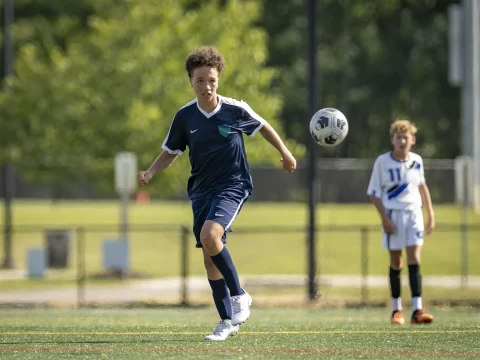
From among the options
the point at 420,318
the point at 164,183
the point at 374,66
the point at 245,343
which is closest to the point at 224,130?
the point at 245,343

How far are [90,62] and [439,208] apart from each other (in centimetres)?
1516

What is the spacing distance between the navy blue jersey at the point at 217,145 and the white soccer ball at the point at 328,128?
1.13 meters

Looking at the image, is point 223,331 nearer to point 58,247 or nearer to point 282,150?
point 282,150

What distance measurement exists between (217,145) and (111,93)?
65.7 ft

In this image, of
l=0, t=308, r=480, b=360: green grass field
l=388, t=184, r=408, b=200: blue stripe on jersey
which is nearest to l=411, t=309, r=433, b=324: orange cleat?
l=0, t=308, r=480, b=360: green grass field

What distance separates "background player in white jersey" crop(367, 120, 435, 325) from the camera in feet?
35.5

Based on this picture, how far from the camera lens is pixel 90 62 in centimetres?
2880

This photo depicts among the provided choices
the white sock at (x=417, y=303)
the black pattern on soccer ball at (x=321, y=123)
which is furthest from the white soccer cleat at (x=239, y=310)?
the white sock at (x=417, y=303)

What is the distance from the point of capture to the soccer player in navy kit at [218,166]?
7.97 metres

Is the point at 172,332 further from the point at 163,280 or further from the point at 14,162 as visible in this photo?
the point at 14,162

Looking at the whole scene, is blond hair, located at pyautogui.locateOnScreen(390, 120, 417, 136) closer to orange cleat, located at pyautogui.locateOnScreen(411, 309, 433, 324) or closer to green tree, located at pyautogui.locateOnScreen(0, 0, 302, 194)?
orange cleat, located at pyautogui.locateOnScreen(411, 309, 433, 324)

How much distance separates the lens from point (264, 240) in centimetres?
3288

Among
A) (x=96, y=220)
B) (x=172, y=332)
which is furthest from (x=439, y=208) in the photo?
(x=172, y=332)

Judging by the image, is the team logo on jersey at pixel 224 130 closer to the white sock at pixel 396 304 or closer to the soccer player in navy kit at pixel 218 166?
the soccer player in navy kit at pixel 218 166
